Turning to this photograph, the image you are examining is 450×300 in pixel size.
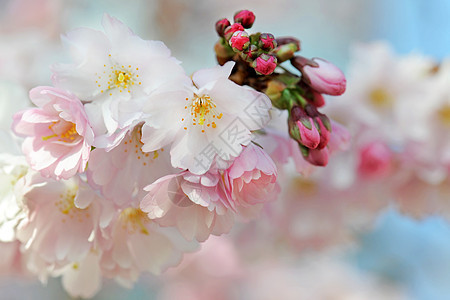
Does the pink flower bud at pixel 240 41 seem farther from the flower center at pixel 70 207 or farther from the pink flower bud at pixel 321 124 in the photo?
the flower center at pixel 70 207

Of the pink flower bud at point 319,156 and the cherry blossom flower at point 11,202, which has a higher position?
the pink flower bud at point 319,156

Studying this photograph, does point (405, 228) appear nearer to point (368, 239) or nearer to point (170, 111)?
point (368, 239)

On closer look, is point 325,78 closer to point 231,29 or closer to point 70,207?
point 231,29

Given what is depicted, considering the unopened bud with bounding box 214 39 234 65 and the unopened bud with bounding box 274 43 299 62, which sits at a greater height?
the unopened bud with bounding box 274 43 299 62

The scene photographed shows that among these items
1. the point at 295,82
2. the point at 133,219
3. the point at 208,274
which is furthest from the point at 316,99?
the point at 208,274

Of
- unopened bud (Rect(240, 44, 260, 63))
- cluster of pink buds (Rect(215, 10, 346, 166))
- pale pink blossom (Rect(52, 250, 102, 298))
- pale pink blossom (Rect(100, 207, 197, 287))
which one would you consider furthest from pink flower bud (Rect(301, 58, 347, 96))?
pale pink blossom (Rect(52, 250, 102, 298))

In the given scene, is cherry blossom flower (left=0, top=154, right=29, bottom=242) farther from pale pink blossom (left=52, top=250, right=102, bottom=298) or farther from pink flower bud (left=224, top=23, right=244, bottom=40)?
pink flower bud (left=224, top=23, right=244, bottom=40)

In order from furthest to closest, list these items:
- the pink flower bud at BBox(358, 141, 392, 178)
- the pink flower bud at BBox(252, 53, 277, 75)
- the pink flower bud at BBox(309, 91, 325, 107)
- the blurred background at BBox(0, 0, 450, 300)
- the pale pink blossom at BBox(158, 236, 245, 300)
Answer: the pale pink blossom at BBox(158, 236, 245, 300)
the blurred background at BBox(0, 0, 450, 300)
the pink flower bud at BBox(358, 141, 392, 178)
the pink flower bud at BBox(309, 91, 325, 107)
the pink flower bud at BBox(252, 53, 277, 75)

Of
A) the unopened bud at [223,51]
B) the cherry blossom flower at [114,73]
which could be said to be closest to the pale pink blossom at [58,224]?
the cherry blossom flower at [114,73]
